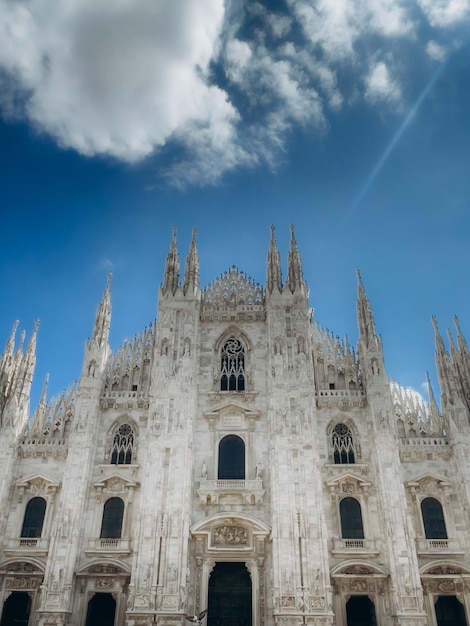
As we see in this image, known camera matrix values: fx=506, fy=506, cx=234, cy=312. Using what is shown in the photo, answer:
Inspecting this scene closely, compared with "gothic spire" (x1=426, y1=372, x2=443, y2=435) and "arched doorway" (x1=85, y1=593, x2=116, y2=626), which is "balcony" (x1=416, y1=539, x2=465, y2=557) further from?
"arched doorway" (x1=85, y1=593, x2=116, y2=626)

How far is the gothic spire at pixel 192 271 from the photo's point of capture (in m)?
31.8

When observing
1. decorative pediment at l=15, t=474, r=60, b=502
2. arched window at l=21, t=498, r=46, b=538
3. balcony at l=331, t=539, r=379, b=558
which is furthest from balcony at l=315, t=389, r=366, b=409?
arched window at l=21, t=498, r=46, b=538

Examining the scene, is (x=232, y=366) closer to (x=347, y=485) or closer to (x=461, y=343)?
(x=347, y=485)

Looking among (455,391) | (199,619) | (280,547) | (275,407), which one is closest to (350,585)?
(280,547)

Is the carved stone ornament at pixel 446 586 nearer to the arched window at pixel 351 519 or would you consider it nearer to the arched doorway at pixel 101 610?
the arched window at pixel 351 519

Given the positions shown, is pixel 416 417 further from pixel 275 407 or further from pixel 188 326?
pixel 188 326

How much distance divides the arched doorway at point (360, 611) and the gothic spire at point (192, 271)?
1876 cm

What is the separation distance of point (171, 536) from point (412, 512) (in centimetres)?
1217

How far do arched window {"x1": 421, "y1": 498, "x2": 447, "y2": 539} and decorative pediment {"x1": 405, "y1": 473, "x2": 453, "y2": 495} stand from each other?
51 cm

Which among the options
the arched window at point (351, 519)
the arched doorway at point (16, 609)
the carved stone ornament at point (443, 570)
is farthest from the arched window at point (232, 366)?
the arched doorway at point (16, 609)

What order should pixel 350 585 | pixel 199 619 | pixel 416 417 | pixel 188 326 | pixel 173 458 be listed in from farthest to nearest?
pixel 188 326 < pixel 416 417 < pixel 173 458 < pixel 350 585 < pixel 199 619

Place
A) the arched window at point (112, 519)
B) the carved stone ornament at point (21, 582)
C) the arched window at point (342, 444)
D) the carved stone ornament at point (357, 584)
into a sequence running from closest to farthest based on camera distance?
the carved stone ornament at point (357, 584)
the carved stone ornament at point (21, 582)
the arched window at point (112, 519)
the arched window at point (342, 444)

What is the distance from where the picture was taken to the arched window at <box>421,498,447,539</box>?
995 inches

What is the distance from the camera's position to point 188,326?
99.6 feet
